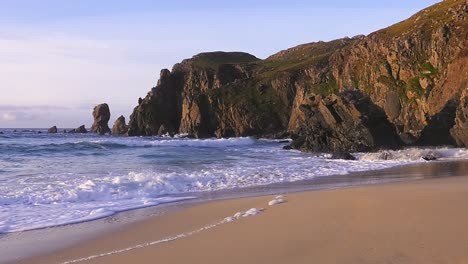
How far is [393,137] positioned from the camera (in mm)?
35812

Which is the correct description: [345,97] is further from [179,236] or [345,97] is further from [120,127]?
[120,127]

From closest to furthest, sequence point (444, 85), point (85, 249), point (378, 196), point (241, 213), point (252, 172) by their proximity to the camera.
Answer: point (85, 249)
point (241, 213)
point (378, 196)
point (252, 172)
point (444, 85)

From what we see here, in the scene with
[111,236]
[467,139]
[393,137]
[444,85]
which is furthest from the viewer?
[444,85]

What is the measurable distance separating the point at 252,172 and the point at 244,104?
63.9 m

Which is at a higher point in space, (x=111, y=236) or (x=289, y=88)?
(x=289, y=88)

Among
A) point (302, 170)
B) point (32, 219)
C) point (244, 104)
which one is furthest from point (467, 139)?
point (244, 104)

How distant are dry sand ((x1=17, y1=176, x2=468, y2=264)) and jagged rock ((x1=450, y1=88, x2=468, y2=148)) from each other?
24.2m

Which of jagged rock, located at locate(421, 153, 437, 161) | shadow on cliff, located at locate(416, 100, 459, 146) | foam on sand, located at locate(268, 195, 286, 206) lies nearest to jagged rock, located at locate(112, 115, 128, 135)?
shadow on cliff, located at locate(416, 100, 459, 146)

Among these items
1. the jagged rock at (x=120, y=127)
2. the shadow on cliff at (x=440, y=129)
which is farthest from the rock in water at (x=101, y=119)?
the shadow on cliff at (x=440, y=129)

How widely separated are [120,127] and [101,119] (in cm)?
1794

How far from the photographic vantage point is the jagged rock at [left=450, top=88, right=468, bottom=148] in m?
32.5

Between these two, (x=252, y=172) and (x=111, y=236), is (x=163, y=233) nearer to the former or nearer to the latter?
(x=111, y=236)

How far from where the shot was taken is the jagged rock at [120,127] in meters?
106

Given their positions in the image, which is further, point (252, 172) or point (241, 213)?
point (252, 172)
